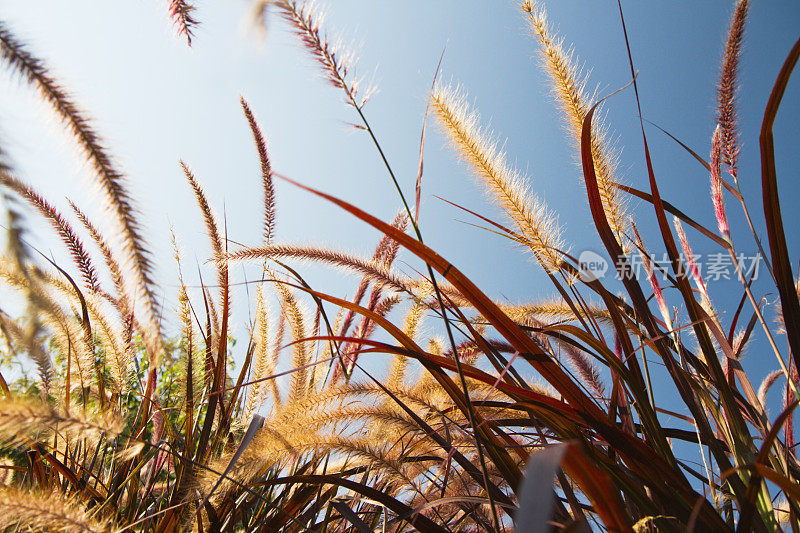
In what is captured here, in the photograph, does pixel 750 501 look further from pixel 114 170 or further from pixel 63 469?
pixel 63 469

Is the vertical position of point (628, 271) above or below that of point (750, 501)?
above

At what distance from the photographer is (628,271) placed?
3.18 ft

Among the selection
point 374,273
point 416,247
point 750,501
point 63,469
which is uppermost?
point 374,273

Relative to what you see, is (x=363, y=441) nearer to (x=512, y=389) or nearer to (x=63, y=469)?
(x=512, y=389)

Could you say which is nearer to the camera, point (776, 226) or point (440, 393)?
point (776, 226)

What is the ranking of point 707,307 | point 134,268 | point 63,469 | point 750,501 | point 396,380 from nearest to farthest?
point 750,501 → point 134,268 → point 63,469 → point 707,307 → point 396,380

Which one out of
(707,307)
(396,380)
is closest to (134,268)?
(396,380)

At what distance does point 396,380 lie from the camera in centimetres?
170

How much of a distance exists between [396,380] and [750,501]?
120 centimetres

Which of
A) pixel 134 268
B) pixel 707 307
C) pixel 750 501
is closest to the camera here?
pixel 750 501

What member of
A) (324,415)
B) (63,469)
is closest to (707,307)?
(324,415)

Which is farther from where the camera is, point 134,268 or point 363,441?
point 363,441

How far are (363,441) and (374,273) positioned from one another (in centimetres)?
54

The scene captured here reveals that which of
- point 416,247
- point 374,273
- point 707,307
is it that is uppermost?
point 707,307
